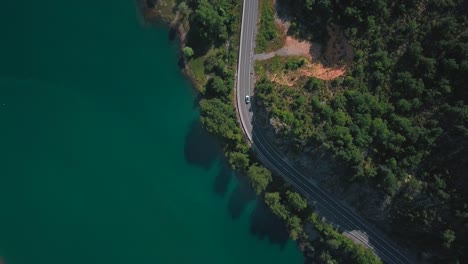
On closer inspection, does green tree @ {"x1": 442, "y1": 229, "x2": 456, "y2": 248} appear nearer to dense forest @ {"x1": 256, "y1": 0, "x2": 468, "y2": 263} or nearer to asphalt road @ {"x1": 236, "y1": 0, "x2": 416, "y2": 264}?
dense forest @ {"x1": 256, "y1": 0, "x2": 468, "y2": 263}

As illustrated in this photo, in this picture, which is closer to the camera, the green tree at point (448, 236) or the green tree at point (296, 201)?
the green tree at point (448, 236)

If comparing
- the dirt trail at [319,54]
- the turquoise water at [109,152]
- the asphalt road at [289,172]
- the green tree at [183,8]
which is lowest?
the turquoise water at [109,152]

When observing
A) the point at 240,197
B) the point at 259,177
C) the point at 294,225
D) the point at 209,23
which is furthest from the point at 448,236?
the point at 209,23

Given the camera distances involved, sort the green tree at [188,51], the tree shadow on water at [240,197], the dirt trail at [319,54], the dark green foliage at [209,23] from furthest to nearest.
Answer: the tree shadow on water at [240,197] → the green tree at [188,51] → the dark green foliage at [209,23] → the dirt trail at [319,54]

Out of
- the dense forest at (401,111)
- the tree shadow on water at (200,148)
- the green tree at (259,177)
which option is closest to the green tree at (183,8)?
the tree shadow on water at (200,148)

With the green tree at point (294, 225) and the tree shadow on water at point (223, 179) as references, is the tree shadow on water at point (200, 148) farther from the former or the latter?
the green tree at point (294, 225)

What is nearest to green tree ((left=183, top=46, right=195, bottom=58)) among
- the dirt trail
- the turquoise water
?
the turquoise water

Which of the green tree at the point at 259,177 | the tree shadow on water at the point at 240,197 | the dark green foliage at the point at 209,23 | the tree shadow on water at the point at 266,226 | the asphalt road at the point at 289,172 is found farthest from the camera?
the tree shadow on water at the point at 240,197
